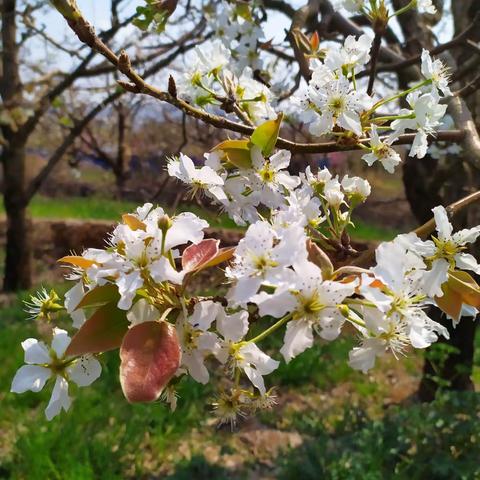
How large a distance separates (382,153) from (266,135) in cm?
19

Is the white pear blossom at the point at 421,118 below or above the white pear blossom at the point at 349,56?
below

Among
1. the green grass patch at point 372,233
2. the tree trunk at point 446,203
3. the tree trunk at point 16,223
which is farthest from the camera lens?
the green grass patch at point 372,233

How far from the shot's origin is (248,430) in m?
2.45

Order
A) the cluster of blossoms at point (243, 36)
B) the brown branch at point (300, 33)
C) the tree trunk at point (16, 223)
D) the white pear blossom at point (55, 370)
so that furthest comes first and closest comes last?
1. the tree trunk at point (16, 223)
2. the cluster of blossoms at point (243, 36)
3. the brown branch at point (300, 33)
4. the white pear blossom at point (55, 370)

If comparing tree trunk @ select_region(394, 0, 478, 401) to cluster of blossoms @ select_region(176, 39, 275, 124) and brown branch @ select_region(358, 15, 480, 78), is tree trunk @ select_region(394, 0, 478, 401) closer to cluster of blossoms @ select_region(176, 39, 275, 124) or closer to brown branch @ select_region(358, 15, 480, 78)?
brown branch @ select_region(358, 15, 480, 78)

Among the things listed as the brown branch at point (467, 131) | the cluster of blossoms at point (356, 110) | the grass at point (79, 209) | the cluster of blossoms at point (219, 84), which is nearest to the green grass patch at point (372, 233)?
the grass at point (79, 209)

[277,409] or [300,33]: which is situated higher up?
[300,33]

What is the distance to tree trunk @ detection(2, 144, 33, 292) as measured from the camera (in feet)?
13.9

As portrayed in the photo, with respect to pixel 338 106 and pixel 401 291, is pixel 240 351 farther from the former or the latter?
pixel 338 106

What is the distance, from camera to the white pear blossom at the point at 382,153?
2.41 feet

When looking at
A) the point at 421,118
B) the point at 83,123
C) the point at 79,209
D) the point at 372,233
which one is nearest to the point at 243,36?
the point at 421,118

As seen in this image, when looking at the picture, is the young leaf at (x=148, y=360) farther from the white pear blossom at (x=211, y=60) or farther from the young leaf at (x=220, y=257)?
the white pear blossom at (x=211, y=60)

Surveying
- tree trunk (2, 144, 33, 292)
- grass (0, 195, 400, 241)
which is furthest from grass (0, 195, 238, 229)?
tree trunk (2, 144, 33, 292)

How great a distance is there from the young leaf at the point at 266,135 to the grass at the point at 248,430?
1308 millimetres
